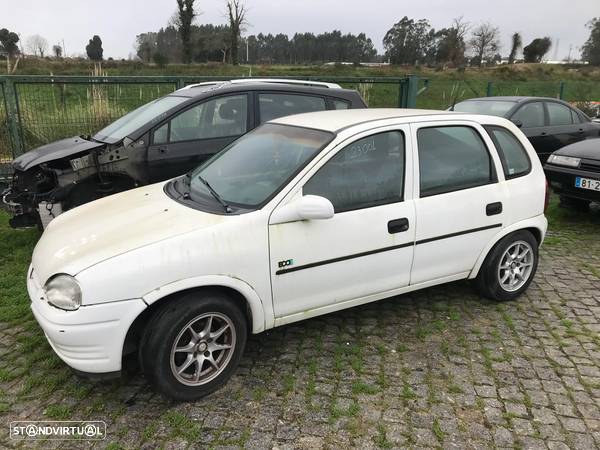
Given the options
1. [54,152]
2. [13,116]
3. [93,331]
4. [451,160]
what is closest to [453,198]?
[451,160]

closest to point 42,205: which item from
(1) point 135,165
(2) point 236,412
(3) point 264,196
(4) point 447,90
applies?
(1) point 135,165

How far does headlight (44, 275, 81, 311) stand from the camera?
271 cm

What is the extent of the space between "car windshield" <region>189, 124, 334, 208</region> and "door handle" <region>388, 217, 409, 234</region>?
0.74 metres

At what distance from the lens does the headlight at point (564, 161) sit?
662cm

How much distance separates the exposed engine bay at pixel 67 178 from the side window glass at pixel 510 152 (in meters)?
3.73

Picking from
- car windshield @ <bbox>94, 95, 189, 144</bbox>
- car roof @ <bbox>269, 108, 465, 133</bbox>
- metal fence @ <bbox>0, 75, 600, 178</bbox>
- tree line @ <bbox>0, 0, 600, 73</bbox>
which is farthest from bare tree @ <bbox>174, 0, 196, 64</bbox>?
car roof @ <bbox>269, 108, 465, 133</bbox>

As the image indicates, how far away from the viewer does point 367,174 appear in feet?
11.6

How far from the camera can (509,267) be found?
14.4 feet

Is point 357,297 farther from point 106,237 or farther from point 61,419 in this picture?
point 61,419

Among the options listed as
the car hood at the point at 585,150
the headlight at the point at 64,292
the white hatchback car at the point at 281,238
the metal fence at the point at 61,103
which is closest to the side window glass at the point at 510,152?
the white hatchback car at the point at 281,238

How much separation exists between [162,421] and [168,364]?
336 mm

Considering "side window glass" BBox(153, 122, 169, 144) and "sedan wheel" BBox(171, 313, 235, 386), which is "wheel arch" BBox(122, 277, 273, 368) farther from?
"side window glass" BBox(153, 122, 169, 144)

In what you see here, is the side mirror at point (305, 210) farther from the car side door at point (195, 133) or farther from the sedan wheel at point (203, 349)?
the car side door at point (195, 133)

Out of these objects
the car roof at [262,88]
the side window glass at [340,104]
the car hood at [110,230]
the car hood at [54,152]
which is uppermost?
the car roof at [262,88]
